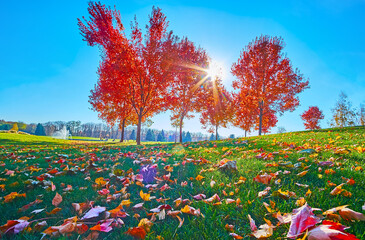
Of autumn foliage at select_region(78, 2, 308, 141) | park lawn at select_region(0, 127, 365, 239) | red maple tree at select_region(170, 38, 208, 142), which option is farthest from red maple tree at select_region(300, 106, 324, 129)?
park lawn at select_region(0, 127, 365, 239)

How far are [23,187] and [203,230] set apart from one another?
2.75m

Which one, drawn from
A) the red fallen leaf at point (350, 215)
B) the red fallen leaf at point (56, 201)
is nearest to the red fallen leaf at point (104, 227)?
the red fallen leaf at point (56, 201)

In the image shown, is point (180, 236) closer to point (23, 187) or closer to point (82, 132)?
point (23, 187)

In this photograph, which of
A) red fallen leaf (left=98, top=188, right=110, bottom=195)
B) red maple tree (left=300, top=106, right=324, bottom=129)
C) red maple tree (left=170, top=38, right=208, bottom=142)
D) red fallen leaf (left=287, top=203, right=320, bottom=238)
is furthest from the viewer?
red maple tree (left=300, top=106, right=324, bottom=129)

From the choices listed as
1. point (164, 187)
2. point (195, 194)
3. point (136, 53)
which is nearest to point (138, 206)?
point (164, 187)

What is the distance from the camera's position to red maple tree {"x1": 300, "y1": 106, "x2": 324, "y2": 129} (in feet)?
110

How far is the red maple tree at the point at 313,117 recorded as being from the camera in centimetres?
3359

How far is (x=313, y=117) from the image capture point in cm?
3384

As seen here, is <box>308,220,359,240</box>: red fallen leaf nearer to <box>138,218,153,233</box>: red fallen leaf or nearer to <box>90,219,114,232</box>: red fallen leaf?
<box>138,218,153,233</box>: red fallen leaf

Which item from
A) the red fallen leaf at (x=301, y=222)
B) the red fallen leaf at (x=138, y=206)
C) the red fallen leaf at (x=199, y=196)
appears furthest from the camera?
the red fallen leaf at (x=199, y=196)

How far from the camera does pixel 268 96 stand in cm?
1605

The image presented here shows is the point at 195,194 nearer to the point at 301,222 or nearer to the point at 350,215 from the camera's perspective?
the point at 301,222

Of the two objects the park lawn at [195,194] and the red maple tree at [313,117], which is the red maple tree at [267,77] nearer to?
the park lawn at [195,194]

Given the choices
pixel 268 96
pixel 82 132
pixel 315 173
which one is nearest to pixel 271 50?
pixel 268 96
